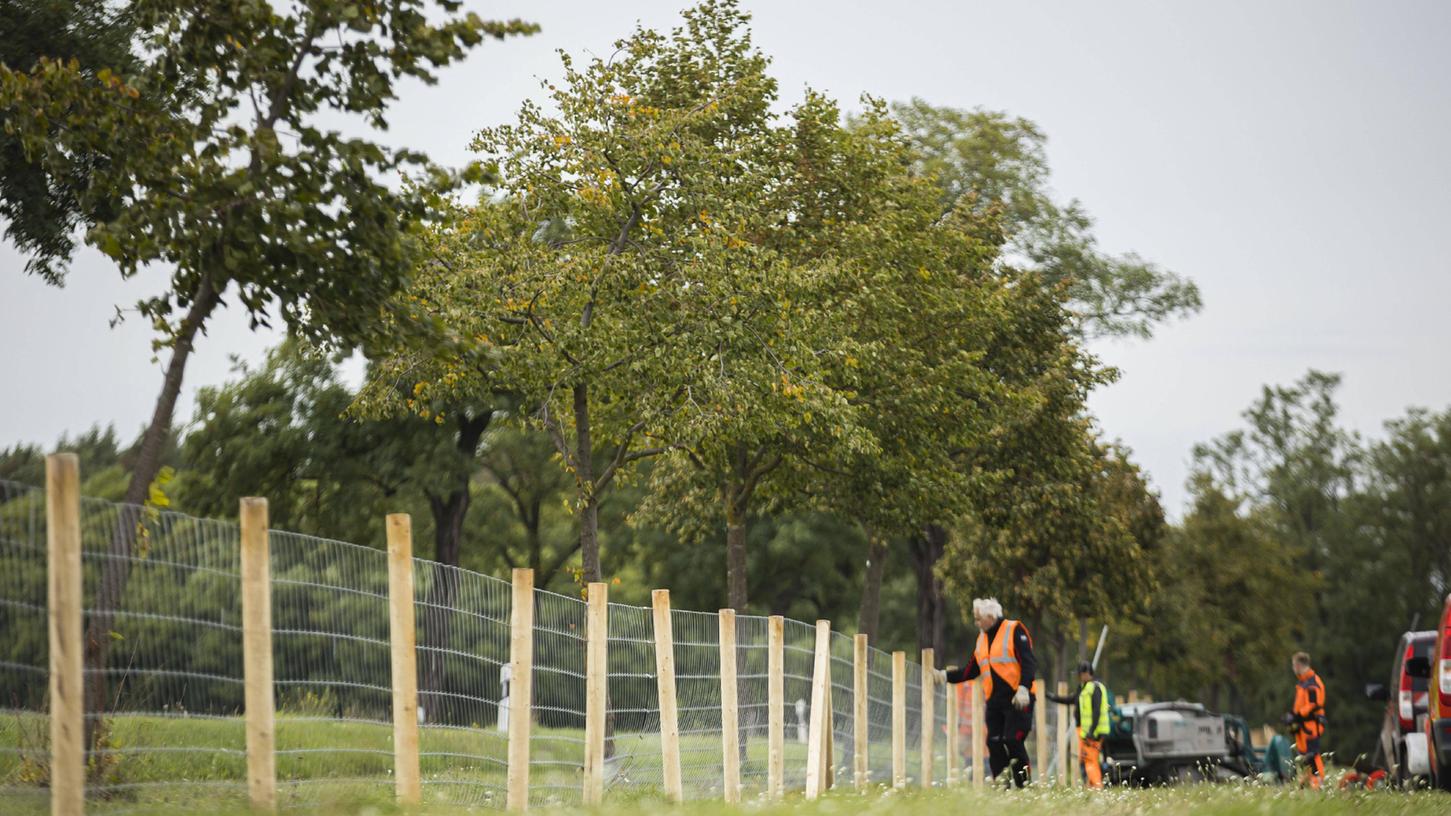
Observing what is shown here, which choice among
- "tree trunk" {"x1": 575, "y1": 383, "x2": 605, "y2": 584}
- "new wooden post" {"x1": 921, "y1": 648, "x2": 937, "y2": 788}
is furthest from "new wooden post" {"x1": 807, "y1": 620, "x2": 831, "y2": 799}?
"tree trunk" {"x1": 575, "y1": 383, "x2": 605, "y2": 584}

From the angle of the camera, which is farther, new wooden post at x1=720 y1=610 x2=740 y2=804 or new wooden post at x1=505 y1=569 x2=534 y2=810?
new wooden post at x1=720 y1=610 x2=740 y2=804

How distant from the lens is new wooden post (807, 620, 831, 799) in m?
15.0

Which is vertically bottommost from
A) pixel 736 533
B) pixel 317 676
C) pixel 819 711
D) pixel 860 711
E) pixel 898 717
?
pixel 898 717

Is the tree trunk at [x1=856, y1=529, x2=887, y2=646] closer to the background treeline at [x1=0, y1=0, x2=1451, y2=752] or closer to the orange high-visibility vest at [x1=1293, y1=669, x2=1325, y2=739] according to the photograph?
the background treeline at [x1=0, y1=0, x2=1451, y2=752]

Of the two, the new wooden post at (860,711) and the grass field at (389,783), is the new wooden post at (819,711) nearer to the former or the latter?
the new wooden post at (860,711)

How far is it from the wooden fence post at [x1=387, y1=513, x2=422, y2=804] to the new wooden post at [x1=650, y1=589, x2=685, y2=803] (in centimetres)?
350

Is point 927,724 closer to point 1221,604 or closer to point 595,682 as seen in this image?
point 595,682

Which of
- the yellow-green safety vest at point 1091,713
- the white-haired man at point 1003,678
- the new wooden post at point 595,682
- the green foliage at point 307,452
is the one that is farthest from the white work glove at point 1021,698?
the green foliage at point 307,452

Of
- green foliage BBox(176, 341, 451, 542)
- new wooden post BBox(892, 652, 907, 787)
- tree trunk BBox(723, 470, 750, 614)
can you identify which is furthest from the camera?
green foliage BBox(176, 341, 451, 542)

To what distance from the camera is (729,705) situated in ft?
44.2

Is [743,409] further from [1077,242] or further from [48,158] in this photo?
[1077,242]

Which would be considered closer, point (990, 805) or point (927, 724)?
point (990, 805)

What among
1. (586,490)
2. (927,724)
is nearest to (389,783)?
(927,724)

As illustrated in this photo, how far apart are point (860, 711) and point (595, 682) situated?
5.62 meters
